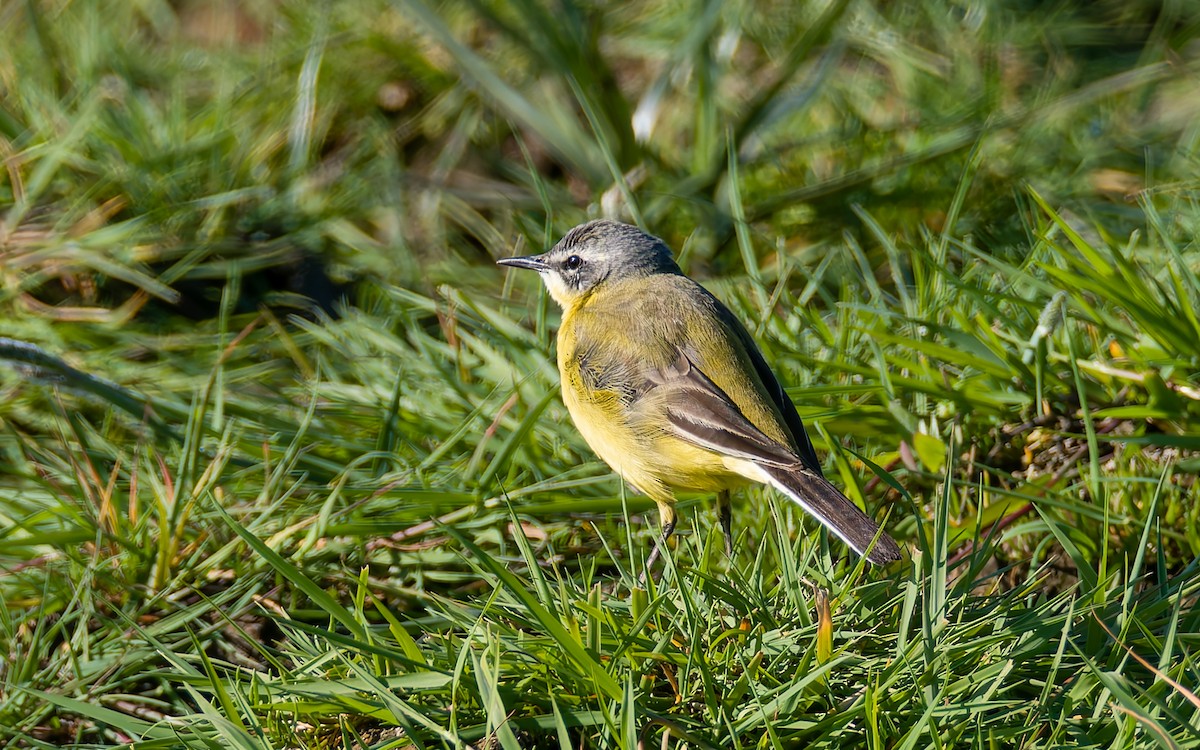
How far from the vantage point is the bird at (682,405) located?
3.23m

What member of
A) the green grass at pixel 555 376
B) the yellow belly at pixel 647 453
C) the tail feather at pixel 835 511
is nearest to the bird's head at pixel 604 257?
the green grass at pixel 555 376

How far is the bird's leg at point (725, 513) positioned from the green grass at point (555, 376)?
0.28 feet

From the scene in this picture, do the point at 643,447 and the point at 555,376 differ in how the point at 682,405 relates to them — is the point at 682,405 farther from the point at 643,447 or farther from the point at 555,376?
the point at 555,376

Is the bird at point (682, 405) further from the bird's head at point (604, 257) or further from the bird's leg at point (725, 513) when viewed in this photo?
the bird's head at point (604, 257)

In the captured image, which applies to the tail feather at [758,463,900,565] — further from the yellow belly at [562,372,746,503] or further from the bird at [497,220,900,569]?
the yellow belly at [562,372,746,503]

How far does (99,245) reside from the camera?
5109mm

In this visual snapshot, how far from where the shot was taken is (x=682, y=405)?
11.7 feet

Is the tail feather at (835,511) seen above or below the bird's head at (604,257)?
below

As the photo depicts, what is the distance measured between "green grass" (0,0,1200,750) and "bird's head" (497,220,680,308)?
255 mm

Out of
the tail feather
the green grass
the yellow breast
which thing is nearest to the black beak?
the green grass

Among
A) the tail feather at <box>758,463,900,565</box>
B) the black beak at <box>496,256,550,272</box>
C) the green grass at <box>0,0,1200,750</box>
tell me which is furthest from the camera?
the black beak at <box>496,256,550,272</box>

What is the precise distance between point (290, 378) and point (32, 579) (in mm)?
1554

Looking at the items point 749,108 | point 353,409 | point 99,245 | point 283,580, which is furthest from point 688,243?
point 99,245

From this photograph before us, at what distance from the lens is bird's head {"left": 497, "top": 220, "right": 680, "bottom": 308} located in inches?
174
